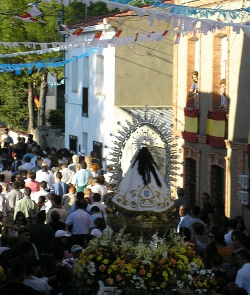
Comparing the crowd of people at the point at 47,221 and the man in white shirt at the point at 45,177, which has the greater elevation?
the man in white shirt at the point at 45,177

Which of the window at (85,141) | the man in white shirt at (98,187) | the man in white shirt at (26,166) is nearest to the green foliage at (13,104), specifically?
the window at (85,141)

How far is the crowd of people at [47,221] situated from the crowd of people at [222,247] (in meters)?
1.49

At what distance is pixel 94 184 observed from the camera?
2120 centimetres

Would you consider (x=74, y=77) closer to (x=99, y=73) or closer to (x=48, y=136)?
(x=99, y=73)

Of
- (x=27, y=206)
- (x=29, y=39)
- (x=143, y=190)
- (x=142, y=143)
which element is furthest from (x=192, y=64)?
(x=29, y=39)

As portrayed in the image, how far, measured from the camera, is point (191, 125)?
25266 mm

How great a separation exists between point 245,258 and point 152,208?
5.00ft

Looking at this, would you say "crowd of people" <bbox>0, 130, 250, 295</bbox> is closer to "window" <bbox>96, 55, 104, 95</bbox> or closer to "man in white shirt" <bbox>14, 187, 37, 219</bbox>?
"man in white shirt" <bbox>14, 187, 37, 219</bbox>

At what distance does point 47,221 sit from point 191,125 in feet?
27.0

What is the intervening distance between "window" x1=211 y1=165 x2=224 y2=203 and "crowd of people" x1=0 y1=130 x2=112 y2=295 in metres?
2.78

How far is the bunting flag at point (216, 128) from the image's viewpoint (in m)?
23.0

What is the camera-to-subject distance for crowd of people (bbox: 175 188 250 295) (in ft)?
40.1

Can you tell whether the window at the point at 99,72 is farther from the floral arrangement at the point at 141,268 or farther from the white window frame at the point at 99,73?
the floral arrangement at the point at 141,268

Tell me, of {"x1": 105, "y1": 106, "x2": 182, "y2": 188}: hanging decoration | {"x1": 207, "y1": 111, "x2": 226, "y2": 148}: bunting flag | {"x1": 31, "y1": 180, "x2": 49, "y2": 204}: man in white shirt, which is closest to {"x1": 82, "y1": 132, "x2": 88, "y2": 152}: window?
{"x1": 207, "y1": 111, "x2": 226, "y2": 148}: bunting flag
